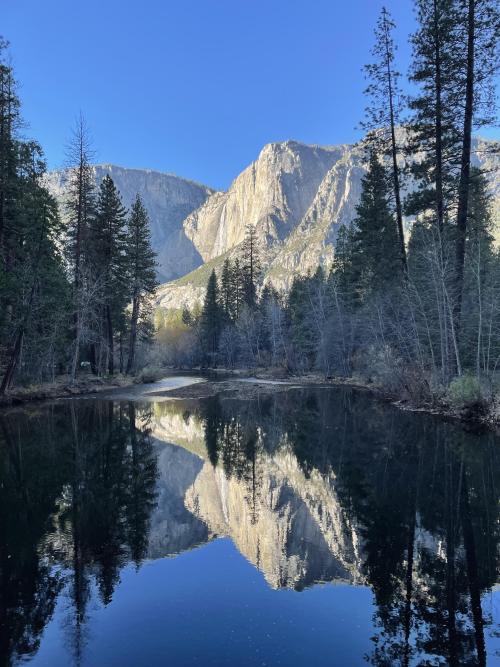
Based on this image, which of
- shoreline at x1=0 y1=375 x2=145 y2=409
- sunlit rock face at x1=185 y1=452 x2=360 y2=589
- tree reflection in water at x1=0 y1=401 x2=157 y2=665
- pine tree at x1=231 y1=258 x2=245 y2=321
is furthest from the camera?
pine tree at x1=231 y1=258 x2=245 y2=321

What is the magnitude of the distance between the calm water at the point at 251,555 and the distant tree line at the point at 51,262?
13.2m

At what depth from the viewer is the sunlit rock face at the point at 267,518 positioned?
5.89 m

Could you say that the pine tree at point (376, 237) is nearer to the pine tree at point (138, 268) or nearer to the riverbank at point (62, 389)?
the pine tree at point (138, 268)

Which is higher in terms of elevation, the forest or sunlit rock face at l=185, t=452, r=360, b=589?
the forest

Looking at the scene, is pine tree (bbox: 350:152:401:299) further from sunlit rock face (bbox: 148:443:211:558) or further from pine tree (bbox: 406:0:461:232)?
sunlit rock face (bbox: 148:443:211:558)

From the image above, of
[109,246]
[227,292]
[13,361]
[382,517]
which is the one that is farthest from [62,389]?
[227,292]

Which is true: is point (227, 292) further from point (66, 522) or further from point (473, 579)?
point (473, 579)

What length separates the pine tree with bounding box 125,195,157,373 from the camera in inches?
1576

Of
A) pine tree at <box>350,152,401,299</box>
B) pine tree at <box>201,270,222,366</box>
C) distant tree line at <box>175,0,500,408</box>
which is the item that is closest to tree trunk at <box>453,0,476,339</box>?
distant tree line at <box>175,0,500,408</box>

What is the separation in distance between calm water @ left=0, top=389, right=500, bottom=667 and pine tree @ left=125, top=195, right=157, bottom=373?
2850 cm

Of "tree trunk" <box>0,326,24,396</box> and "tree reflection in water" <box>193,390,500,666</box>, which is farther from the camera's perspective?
"tree trunk" <box>0,326,24,396</box>

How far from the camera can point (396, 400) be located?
76.0 ft

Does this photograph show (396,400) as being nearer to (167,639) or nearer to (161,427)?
(161,427)

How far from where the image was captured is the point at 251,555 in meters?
6.20
